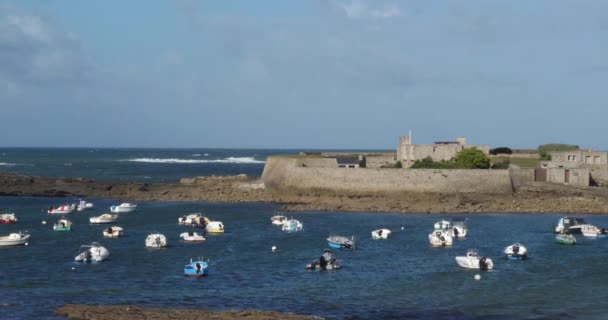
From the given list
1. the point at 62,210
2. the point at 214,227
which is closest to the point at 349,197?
the point at 214,227

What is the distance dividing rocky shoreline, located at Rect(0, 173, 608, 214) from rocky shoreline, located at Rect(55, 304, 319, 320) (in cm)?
3487

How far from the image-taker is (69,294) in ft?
98.8

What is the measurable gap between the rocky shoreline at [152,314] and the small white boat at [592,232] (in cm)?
2811

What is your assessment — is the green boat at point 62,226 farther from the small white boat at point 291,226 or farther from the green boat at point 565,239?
the green boat at point 565,239

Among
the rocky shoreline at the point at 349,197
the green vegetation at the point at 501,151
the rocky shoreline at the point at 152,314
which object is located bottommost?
the rocky shoreline at the point at 152,314

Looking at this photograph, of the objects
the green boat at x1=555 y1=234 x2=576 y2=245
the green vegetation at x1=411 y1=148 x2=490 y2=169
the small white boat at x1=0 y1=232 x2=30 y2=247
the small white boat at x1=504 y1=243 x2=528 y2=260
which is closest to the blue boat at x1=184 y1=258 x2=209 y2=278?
the small white boat at x1=0 y1=232 x2=30 y2=247

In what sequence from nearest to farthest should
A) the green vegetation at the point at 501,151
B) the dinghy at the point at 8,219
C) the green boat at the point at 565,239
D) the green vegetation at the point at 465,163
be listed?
1. the green boat at the point at 565,239
2. the dinghy at the point at 8,219
3. the green vegetation at the point at 465,163
4. the green vegetation at the point at 501,151

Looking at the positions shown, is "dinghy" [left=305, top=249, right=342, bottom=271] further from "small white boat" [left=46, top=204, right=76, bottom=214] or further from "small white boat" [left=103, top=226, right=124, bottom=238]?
"small white boat" [left=46, top=204, right=76, bottom=214]

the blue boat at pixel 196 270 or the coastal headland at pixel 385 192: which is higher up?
the coastal headland at pixel 385 192

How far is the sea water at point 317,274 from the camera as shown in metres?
28.9

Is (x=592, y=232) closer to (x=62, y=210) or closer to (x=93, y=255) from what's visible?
(x=93, y=255)

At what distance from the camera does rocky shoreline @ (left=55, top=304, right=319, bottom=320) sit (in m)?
25.6

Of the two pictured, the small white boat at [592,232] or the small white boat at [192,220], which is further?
the small white boat at [192,220]

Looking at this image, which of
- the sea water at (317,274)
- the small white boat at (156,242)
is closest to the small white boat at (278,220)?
the sea water at (317,274)
